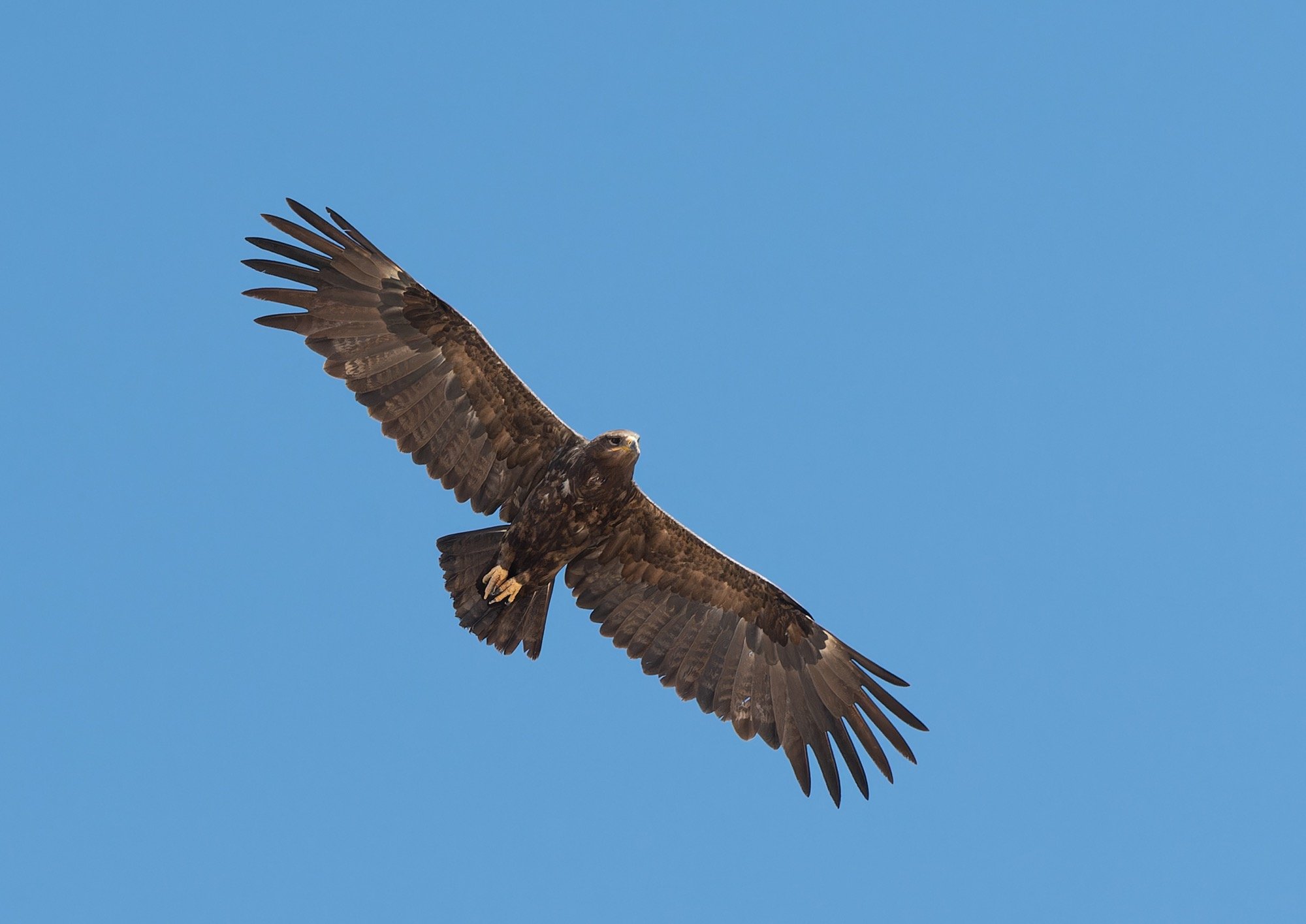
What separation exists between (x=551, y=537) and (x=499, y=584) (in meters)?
0.72

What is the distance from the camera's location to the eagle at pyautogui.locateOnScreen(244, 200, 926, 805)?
627 inches

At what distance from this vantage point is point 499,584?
633 inches

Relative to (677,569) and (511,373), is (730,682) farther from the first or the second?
(511,373)

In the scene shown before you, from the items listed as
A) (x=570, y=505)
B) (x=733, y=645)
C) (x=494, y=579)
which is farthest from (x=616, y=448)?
(x=733, y=645)

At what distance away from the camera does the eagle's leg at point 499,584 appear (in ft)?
52.6

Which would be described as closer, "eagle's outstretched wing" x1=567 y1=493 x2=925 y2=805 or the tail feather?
the tail feather

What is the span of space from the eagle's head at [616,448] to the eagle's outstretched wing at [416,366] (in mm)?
725

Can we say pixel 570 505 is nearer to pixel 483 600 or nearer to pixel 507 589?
pixel 507 589

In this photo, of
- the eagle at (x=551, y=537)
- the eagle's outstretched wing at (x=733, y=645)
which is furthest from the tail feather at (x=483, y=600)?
the eagle's outstretched wing at (x=733, y=645)

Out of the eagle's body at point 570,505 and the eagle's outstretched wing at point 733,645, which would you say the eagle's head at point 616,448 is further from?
the eagle's outstretched wing at point 733,645

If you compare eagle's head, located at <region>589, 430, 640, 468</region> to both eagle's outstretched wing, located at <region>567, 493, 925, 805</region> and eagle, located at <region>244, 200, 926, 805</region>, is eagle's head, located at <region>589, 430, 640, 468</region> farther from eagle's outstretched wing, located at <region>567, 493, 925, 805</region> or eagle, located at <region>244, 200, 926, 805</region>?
eagle's outstretched wing, located at <region>567, 493, 925, 805</region>

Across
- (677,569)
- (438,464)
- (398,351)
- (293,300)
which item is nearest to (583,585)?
(677,569)

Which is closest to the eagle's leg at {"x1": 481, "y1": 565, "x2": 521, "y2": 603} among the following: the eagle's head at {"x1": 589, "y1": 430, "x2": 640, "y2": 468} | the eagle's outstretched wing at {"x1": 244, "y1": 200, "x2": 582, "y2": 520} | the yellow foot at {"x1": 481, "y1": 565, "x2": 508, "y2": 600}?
the yellow foot at {"x1": 481, "y1": 565, "x2": 508, "y2": 600}

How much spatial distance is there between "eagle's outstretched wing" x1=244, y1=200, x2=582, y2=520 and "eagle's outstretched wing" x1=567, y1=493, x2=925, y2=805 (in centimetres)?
139
